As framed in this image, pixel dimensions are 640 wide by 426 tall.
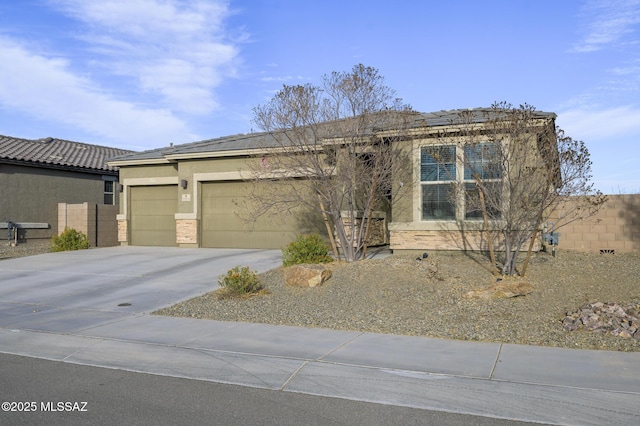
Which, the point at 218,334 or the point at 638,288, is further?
the point at 638,288

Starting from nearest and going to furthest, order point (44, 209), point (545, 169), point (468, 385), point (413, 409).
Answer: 1. point (413, 409)
2. point (468, 385)
3. point (545, 169)
4. point (44, 209)

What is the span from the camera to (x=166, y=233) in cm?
2286

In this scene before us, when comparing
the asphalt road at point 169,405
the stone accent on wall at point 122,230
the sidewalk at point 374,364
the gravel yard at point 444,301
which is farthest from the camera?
the stone accent on wall at point 122,230

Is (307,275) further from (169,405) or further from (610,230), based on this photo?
(610,230)

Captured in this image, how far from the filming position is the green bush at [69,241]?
69.4 feet

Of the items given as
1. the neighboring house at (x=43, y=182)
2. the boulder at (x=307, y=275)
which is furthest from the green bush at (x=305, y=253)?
the neighboring house at (x=43, y=182)

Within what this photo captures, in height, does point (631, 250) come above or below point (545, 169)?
below

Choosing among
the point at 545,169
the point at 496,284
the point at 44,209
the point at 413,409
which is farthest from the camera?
the point at 44,209

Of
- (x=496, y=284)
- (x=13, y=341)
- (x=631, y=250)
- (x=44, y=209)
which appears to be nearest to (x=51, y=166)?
(x=44, y=209)

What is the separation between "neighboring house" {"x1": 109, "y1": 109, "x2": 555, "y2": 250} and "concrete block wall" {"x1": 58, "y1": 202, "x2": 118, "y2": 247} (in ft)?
1.38

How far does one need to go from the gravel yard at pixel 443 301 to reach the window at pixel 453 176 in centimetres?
170

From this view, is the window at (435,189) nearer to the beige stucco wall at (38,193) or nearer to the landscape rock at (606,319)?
the landscape rock at (606,319)

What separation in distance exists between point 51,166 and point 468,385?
22.6 metres

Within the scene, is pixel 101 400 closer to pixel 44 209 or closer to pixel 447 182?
pixel 447 182
